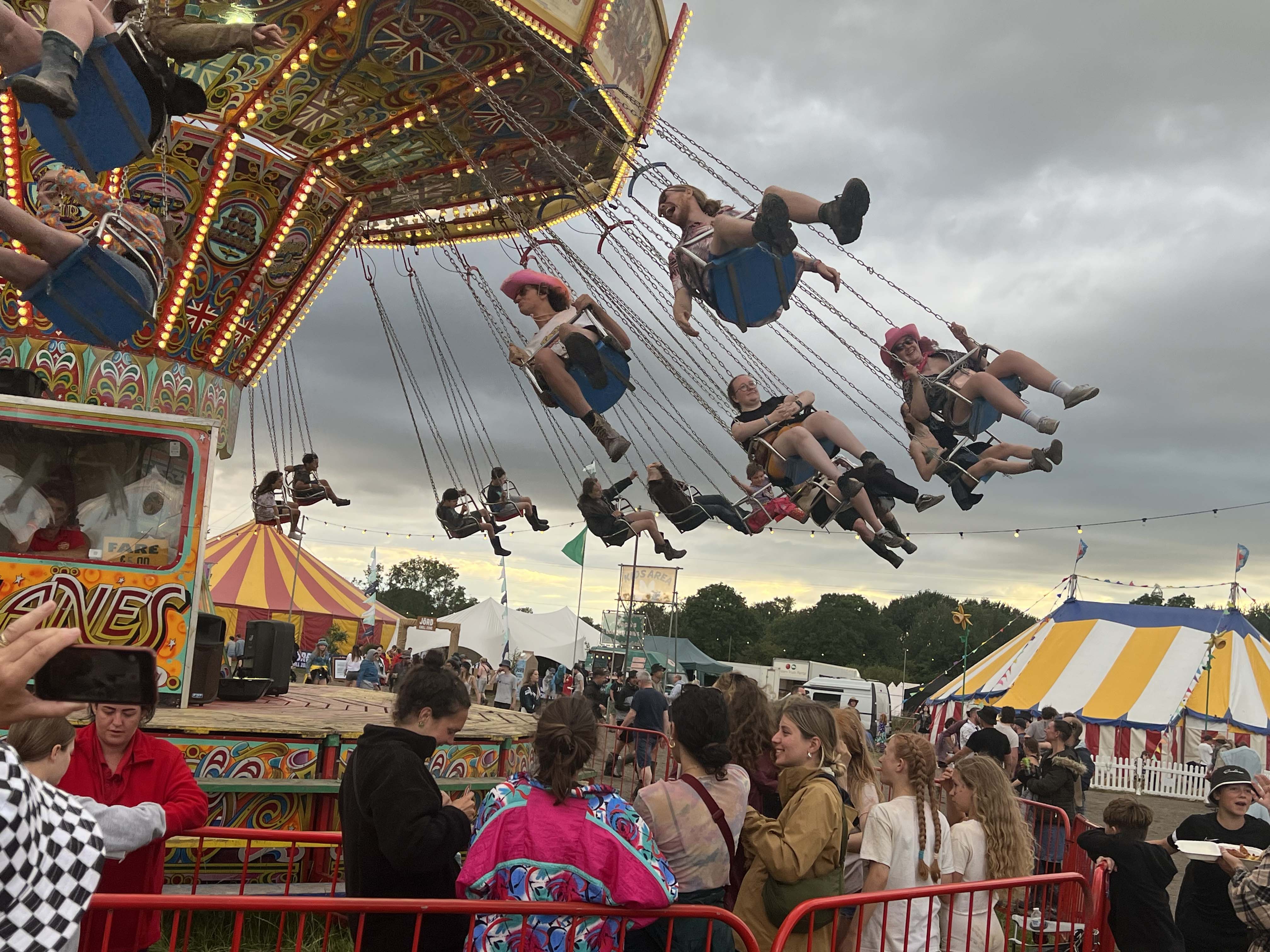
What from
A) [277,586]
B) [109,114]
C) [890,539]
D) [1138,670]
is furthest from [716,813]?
[277,586]

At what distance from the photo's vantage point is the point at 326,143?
8.95 m

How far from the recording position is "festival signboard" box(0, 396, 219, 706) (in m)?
5.81

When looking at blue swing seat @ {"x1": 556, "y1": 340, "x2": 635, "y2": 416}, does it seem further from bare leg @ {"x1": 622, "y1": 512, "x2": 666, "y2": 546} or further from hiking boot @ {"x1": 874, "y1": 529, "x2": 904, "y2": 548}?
hiking boot @ {"x1": 874, "y1": 529, "x2": 904, "y2": 548}

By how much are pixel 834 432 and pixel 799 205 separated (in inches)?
92.6

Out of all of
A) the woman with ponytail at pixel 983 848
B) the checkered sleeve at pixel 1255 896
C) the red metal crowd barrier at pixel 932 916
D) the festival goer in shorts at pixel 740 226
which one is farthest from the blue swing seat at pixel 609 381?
the checkered sleeve at pixel 1255 896

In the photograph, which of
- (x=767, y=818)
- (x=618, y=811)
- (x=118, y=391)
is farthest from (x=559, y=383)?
(x=618, y=811)

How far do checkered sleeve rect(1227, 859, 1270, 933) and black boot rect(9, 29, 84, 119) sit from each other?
5227 millimetres

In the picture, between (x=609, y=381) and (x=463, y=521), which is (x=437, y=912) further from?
(x=463, y=521)

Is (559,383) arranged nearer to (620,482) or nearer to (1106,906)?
(620,482)

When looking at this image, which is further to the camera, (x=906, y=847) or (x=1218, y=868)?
(x=1218, y=868)

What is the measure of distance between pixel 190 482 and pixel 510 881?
4484mm

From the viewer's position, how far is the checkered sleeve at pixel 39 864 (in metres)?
1.36

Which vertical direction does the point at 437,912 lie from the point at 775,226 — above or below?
below

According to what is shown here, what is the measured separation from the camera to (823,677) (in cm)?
3081
